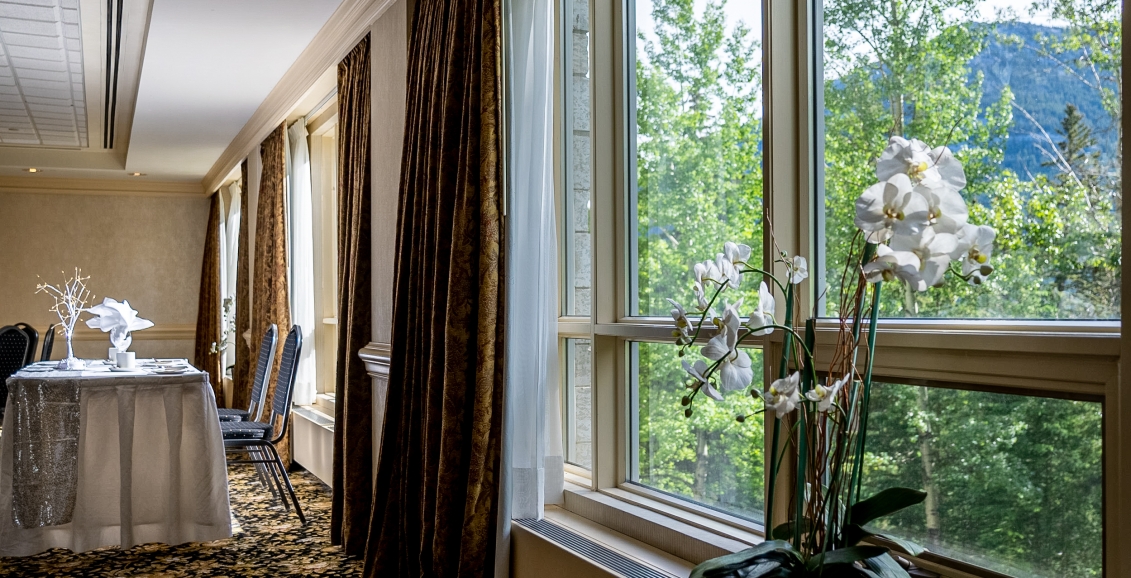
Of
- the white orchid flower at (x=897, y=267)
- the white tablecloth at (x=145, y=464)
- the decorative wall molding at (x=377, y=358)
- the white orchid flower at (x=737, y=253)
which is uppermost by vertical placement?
the white orchid flower at (x=737, y=253)

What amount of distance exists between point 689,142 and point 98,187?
1028cm

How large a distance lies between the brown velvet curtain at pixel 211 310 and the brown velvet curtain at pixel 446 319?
6.62 metres

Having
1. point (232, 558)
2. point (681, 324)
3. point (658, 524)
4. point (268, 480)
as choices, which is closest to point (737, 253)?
point (681, 324)

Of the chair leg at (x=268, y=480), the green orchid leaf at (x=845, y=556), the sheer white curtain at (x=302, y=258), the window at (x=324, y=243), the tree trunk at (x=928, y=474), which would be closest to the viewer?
the green orchid leaf at (x=845, y=556)

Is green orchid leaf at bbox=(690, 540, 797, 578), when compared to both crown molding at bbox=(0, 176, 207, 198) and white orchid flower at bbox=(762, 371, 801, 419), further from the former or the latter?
crown molding at bbox=(0, 176, 207, 198)

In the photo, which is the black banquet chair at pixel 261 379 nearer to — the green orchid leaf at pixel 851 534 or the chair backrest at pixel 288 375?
the chair backrest at pixel 288 375

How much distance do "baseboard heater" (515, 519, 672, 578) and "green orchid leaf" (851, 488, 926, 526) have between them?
0.88 m

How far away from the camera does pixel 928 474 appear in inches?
69.7

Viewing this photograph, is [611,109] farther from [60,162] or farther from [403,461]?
[60,162]

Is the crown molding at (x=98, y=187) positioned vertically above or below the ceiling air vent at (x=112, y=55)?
below

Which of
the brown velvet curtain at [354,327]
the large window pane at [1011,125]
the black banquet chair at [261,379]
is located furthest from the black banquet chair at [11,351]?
the large window pane at [1011,125]

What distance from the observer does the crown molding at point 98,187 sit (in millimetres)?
10492

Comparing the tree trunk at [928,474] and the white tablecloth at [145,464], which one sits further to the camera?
the white tablecloth at [145,464]

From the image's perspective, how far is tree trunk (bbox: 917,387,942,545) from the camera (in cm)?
176
